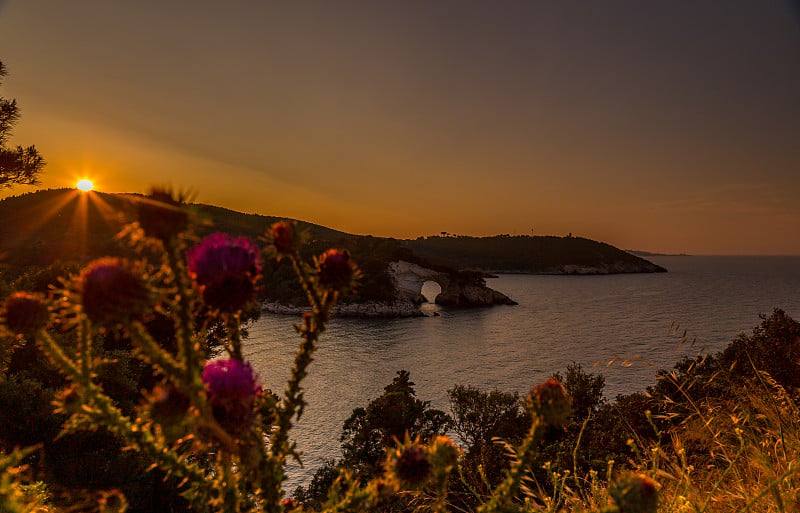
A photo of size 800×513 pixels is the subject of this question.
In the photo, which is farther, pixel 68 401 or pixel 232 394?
pixel 68 401

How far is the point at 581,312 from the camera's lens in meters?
92.6

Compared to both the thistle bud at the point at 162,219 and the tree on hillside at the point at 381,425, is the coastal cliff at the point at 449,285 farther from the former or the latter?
the thistle bud at the point at 162,219

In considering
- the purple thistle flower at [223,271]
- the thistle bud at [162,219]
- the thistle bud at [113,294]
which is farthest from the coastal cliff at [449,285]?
the thistle bud at [162,219]

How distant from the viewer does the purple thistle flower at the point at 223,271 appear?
145 centimetres

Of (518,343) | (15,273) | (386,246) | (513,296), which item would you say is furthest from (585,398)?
(513,296)

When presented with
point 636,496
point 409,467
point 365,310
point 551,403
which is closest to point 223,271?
point 409,467

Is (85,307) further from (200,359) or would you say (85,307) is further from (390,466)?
(390,466)

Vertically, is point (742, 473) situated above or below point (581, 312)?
above

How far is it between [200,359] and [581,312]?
100217mm

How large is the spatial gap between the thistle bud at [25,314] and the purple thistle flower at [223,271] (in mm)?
717

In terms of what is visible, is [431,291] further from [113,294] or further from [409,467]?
[113,294]

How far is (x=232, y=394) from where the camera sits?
56.1 inches

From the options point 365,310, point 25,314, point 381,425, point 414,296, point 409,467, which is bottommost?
point 365,310

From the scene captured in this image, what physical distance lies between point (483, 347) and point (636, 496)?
A: 60.9 m
